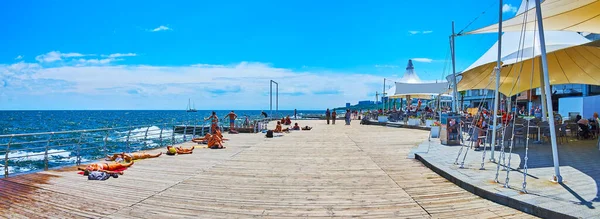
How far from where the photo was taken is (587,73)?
13586 mm

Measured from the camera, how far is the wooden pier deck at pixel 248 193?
4855mm

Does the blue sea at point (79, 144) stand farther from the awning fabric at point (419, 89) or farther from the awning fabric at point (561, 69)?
the awning fabric at point (561, 69)

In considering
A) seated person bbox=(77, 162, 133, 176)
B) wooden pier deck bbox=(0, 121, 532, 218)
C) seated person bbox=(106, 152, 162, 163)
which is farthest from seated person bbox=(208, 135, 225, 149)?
seated person bbox=(77, 162, 133, 176)

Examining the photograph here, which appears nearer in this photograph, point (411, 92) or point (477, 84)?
point (477, 84)

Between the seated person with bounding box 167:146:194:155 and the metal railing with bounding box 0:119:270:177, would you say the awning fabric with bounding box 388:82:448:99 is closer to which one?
the metal railing with bounding box 0:119:270:177

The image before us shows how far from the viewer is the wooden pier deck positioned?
15.9 ft

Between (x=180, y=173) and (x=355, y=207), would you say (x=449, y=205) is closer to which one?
(x=355, y=207)

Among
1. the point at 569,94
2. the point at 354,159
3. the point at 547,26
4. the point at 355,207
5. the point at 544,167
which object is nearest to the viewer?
the point at 355,207

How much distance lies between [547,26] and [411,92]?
1539 centimetres

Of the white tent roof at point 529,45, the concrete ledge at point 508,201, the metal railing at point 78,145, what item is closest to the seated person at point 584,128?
the white tent roof at point 529,45

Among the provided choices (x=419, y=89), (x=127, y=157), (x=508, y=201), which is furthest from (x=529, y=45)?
(x=127, y=157)

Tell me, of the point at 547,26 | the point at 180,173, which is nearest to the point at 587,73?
the point at 547,26

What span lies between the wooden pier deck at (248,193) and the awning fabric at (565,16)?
12.9 ft

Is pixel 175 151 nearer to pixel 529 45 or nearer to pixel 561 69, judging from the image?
pixel 529 45
